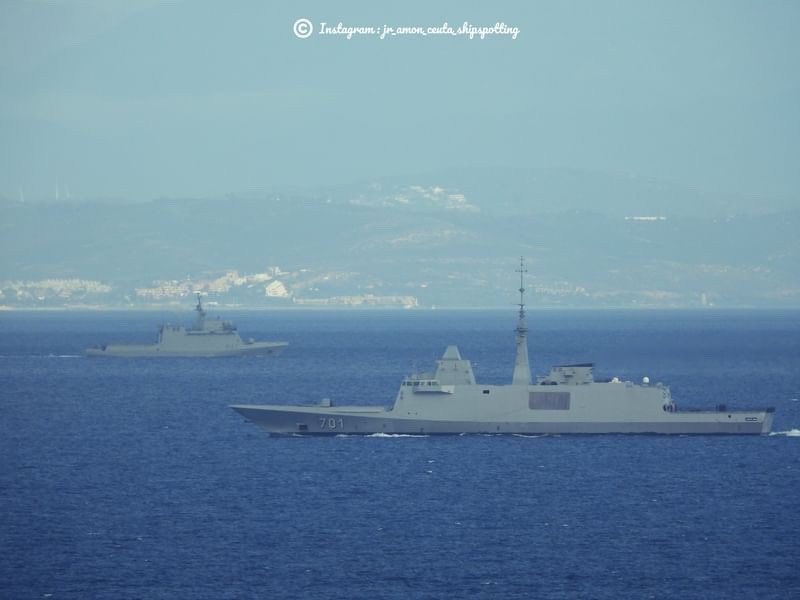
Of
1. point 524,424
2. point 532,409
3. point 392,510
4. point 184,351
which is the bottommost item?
point 392,510

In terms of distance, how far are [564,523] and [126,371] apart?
288 feet

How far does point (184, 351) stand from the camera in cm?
15262

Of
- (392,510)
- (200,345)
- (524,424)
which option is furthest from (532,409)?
(200,345)

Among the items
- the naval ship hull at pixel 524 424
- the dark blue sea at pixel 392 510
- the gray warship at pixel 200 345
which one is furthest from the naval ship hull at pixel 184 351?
the naval ship hull at pixel 524 424

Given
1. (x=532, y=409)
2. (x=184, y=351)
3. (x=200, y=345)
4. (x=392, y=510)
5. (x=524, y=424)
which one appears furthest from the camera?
(x=184, y=351)

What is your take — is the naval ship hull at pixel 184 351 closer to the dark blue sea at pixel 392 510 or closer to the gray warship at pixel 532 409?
the dark blue sea at pixel 392 510

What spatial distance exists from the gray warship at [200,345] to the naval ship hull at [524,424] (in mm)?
76503

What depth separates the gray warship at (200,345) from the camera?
498 ft

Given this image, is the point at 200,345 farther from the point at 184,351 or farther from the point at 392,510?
the point at 392,510

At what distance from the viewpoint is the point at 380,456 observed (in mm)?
68875

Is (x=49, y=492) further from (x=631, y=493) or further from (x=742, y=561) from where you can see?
(x=742, y=561)

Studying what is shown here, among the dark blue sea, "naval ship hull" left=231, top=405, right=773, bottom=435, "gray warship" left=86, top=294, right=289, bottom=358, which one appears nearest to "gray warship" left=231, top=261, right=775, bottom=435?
"naval ship hull" left=231, top=405, right=773, bottom=435

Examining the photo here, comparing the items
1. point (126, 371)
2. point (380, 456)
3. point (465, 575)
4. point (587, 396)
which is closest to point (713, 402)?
point (587, 396)

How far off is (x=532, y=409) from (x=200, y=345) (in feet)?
275
